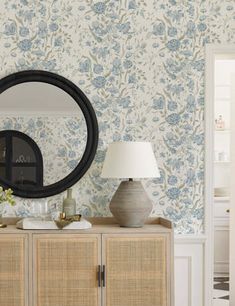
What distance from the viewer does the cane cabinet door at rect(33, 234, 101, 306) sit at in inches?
139

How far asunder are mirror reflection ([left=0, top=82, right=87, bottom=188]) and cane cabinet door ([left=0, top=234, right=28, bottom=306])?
1.74ft

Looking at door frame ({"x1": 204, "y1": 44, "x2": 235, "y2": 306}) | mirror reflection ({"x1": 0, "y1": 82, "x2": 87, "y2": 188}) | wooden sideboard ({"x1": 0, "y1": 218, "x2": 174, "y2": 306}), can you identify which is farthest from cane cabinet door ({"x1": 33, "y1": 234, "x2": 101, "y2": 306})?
door frame ({"x1": 204, "y1": 44, "x2": 235, "y2": 306})

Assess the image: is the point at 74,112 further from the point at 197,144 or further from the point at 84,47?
the point at 197,144

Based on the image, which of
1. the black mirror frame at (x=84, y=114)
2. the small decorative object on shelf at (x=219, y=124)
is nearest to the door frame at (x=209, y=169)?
the black mirror frame at (x=84, y=114)

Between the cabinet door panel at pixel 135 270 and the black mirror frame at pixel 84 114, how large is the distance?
0.58 meters

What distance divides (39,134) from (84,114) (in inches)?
13.1

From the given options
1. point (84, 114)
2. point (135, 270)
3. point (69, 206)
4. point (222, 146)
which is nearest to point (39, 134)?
point (84, 114)

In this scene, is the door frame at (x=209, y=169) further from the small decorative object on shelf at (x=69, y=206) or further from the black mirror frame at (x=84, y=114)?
the small decorative object on shelf at (x=69, y=206)

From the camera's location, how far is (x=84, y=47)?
13.1ft

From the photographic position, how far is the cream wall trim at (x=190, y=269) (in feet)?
13.1

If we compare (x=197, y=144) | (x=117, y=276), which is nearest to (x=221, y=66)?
(x=197, y=144)

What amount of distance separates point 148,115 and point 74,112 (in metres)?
0.51

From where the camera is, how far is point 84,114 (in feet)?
13.0

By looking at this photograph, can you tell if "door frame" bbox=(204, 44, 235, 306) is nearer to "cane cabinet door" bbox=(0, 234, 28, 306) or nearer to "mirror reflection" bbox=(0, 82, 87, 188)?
"mirror reflection" bbox=(0, 82, 87, 188)
